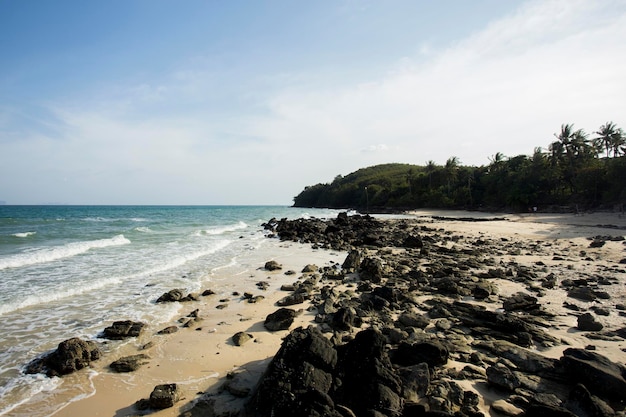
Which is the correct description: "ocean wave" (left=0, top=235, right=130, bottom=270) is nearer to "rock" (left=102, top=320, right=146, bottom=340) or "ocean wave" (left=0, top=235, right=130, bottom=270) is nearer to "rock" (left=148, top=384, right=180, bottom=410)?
"rock" (left=102, top=320, right=146, bottom=340)

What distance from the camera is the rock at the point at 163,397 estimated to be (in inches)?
199

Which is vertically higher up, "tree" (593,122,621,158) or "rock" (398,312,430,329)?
"tree" (593,122,621,158)

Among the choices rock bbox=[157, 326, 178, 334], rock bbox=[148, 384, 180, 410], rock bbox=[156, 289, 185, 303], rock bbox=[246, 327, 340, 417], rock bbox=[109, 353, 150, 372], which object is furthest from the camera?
rock bbox=[156, 289, 185, 303]

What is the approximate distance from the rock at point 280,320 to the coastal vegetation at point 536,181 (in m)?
52.4

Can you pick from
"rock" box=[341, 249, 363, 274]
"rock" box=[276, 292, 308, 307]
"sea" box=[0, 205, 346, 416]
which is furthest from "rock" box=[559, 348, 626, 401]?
"rock" box=[341, 249, 363, 274]

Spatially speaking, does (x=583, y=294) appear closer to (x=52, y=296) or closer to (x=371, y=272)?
(x=371, y=272)

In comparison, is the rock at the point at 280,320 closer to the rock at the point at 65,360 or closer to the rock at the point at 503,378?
the rock at the point at 65,360

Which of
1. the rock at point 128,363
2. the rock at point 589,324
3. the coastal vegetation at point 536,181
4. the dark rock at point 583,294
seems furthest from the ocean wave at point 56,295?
the coastal vegetation at point 536,181

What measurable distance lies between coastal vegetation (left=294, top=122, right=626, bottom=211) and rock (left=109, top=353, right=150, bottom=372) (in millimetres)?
55873

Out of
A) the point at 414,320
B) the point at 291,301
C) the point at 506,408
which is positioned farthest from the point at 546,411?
the point at 291,301

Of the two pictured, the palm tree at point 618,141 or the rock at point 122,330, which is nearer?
the rock at point 122,330

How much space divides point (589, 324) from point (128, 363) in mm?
10288

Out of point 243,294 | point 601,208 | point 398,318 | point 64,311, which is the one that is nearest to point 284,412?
point 398,318

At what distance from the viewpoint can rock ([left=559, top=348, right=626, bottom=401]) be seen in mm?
4863
